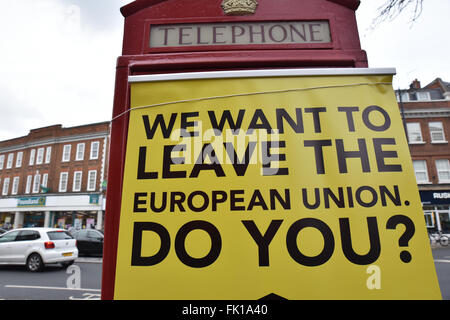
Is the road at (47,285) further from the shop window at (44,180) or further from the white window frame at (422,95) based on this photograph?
the white window frame at (422,95)

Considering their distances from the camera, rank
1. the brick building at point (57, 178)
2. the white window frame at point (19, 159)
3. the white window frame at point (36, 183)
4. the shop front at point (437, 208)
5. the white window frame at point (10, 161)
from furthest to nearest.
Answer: the white window frame at point (10, 161) < the white window frame at point (19, 159) < the white window frame at point (36, 183) < the brick building at point (57, 178) < the shop front at point (437, 208)

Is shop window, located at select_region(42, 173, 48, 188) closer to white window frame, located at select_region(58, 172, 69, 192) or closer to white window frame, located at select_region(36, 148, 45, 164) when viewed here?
white window frame, located at select_region(36, 148, 45, 164)

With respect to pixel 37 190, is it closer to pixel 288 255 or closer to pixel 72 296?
pixel 72 296

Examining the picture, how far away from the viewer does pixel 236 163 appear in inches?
41.8

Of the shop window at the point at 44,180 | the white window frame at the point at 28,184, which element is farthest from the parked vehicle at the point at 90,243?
the white window frame at the point at 28,184

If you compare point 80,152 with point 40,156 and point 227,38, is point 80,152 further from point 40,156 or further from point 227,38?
point 227,38

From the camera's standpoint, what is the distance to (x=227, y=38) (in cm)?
128

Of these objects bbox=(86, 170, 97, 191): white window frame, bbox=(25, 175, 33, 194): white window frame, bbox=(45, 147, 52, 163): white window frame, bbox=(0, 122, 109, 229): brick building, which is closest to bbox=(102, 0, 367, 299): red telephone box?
bbox=(0, 122, 109, 229): brick building

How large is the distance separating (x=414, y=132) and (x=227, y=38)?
2102 cm

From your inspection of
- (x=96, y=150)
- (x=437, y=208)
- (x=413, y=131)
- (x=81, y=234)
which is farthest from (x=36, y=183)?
(x=437, y=208)

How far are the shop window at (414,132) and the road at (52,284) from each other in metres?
11.8

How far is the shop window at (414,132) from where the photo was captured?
57.6 feet

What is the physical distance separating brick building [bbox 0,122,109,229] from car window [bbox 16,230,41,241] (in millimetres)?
11697
